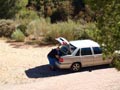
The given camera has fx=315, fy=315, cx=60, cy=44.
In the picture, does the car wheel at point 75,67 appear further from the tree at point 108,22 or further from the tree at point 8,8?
the tree at point 8,8

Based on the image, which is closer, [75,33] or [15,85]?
[15,85]

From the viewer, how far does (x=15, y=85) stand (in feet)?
47.1

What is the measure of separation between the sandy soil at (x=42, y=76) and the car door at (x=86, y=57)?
374 millimetres

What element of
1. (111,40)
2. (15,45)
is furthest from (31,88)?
(15,45)

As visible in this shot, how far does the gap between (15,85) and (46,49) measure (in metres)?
6.22

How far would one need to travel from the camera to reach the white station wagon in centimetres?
1555

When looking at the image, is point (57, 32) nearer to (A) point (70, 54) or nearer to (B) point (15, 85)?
(A) point (70, 54)

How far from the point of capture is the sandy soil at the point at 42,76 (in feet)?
45.2

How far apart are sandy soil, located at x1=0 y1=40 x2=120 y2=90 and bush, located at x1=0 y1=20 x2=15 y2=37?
14.5 feet

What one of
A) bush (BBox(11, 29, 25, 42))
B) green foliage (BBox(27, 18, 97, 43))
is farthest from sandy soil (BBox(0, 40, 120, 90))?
bush (BBox(11, 29, 25, 42))

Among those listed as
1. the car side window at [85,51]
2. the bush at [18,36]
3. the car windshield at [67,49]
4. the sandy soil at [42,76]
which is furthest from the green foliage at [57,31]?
the car side window at [85,51]

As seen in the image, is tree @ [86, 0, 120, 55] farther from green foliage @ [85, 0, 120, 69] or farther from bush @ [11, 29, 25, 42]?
bush @ [11, 29, 25, 42]

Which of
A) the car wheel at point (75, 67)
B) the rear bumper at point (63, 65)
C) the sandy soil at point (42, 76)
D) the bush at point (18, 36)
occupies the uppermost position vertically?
the bush at point (18, 36)

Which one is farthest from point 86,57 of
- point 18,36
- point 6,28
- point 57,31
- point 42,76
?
point 6,28
